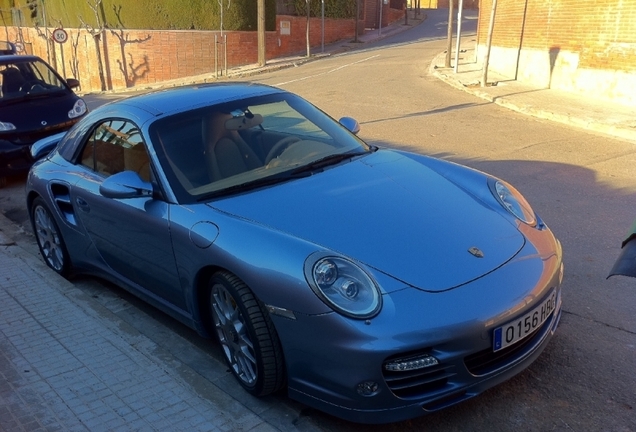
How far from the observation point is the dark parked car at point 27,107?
27.9 feet

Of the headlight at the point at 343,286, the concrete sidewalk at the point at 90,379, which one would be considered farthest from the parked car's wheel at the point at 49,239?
the headlight at the point at 343,286

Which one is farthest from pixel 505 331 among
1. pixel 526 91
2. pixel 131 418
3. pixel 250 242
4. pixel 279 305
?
pixel 526 91

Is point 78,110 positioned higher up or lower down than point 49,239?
higher up

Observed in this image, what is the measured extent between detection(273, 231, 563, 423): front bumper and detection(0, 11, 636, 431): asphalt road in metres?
0.28

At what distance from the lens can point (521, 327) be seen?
2932mm

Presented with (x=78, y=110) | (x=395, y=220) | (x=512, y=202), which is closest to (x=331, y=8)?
(x=78, y=110)

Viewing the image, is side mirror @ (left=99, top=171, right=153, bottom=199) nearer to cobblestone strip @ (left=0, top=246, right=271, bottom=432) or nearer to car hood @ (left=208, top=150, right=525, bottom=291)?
car hood @ (left=208, top=150, right=525, bottom=291)

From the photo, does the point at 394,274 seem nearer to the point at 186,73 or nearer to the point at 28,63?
the point at 28,63

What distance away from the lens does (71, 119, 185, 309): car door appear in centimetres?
373

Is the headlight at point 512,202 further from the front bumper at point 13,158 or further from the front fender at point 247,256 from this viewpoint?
the front bumper at point 13,158

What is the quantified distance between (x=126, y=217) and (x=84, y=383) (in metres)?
1.04

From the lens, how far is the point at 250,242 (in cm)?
312

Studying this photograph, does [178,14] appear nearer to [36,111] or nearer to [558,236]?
[36,111]

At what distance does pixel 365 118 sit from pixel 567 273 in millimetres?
7995
